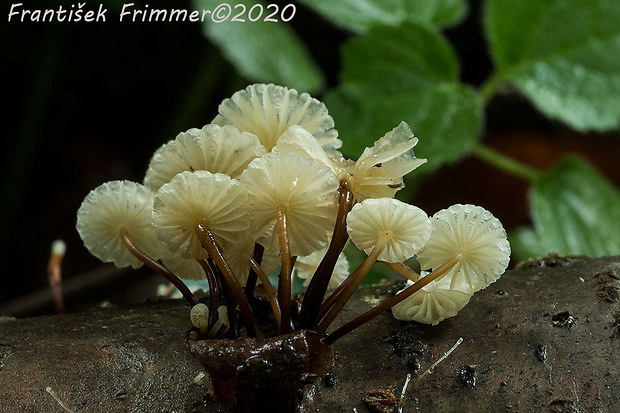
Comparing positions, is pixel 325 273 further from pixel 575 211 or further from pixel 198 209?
pixel 575 211

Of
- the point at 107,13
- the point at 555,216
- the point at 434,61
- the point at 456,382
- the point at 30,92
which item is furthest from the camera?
the point at 107,13

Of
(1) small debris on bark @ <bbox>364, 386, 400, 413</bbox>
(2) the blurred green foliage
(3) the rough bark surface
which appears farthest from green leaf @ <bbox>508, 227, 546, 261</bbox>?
(1) small debris on bark @ <bbox>364, 386, 400, 413</bbox>

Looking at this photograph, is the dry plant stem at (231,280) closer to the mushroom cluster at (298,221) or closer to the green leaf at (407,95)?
the mushroom cluster at (298,221)

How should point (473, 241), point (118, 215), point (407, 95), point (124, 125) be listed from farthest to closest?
point (124, 125) < point (407, 95) < point (118, 215) < point (473, 241)

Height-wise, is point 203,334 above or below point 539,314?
above

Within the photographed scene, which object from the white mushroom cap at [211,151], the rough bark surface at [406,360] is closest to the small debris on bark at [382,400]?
the rough bark surface at [406,360]

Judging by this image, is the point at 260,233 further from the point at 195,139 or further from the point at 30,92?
the point at 30,92

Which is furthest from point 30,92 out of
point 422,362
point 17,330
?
point 422,362

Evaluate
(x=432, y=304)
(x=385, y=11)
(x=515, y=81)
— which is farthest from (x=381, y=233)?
(x=385, y=11)
